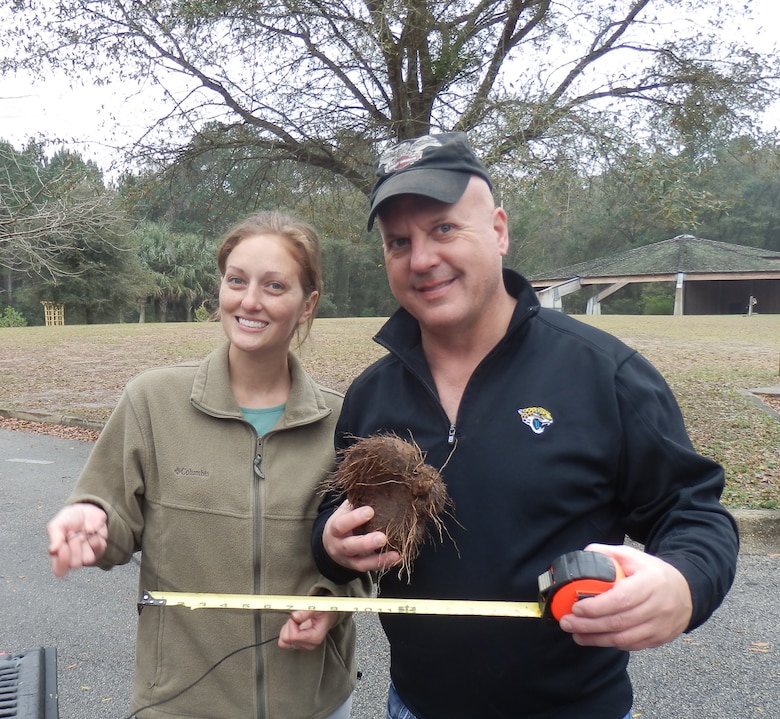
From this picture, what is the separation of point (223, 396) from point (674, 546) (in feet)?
4.52

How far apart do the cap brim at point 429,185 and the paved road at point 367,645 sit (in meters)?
→ 2.76

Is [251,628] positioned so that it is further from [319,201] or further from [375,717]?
[319,201]

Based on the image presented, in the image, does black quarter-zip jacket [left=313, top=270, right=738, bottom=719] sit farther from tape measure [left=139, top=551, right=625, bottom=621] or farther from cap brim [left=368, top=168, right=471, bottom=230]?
cap brim [left=368, top=168, right=471, bottom=230]

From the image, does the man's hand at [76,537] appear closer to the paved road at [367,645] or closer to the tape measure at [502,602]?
the tape measure at [502,602]

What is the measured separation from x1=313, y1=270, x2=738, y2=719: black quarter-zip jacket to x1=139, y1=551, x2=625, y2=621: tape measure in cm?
11

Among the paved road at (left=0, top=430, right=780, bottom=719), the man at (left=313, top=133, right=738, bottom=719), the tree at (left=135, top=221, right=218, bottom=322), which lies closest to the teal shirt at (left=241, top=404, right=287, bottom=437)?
the man at (left=313, top=133, right=738, bottom=719)

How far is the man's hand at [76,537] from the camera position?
1.83 metres

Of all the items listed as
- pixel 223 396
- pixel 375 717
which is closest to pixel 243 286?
pixel 223 396

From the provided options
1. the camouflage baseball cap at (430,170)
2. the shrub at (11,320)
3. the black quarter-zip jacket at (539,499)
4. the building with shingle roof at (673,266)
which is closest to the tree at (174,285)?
the shrub at (11,320)

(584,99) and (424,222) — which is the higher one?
(584,99)

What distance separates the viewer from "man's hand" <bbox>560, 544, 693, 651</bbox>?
1325 millimetres

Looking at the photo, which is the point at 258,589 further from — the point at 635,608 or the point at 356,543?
the point at 635,608

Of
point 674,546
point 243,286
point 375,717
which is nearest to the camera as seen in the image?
point 674,546

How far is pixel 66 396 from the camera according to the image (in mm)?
12188
